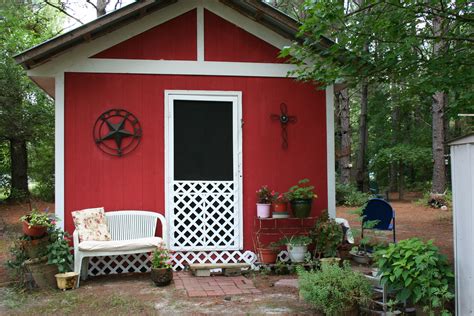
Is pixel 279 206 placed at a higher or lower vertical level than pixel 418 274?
higher

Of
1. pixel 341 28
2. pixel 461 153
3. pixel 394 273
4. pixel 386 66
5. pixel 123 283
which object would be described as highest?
pixel 341 28

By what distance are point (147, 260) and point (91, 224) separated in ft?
3.01

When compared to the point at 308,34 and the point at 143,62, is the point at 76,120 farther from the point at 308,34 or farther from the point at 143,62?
the point at 308,34

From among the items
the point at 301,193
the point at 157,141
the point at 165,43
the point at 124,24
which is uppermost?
the point at 124,24

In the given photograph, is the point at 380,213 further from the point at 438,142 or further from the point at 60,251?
the point at 438,142

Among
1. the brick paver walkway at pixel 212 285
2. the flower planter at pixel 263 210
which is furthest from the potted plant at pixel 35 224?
the flower planter at pixel 263 210

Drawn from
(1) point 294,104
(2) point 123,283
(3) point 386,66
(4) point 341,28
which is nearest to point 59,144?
(2) point 123,283

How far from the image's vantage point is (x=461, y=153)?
383 cm

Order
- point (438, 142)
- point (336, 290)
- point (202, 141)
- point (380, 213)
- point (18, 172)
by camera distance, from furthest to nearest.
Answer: point (18, 172) → point (438, 142) → point (380, 213) → point (202, 141) → point (336, 290)

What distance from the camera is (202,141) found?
21.2 feet

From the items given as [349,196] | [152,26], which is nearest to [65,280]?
[152,26]

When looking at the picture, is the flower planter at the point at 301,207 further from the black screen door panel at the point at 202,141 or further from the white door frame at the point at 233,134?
the black screen door panel at the point at 202,141

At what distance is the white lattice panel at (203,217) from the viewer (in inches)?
248

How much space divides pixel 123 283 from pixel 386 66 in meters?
4.09
